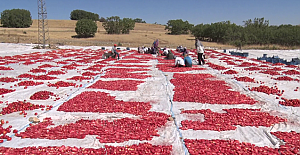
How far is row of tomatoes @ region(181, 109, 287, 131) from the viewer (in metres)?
5.72

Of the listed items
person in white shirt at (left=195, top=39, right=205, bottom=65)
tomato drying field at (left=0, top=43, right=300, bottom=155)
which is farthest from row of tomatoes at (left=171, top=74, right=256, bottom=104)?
person in white shirt at (left=195, top=39, right=205, bottom=65)

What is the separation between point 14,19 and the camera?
89062 mm

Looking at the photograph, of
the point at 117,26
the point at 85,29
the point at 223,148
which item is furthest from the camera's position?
the point at 117,26

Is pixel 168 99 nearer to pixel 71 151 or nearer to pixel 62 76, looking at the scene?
pixel 71 151

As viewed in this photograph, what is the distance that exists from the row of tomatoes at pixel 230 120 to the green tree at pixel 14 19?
3952 inches

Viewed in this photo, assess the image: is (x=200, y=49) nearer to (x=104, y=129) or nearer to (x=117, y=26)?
(x=104, y=129)

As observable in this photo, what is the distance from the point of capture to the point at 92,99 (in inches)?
318

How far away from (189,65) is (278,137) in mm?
11739

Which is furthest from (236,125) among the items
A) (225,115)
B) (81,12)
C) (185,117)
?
(81,12)

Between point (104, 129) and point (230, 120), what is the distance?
3.35 metres

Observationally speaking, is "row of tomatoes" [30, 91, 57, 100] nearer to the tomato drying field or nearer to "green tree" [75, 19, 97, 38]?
the tomato drying field

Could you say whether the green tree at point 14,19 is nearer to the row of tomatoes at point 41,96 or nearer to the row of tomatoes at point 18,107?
the row of tomatoes at point 41,96

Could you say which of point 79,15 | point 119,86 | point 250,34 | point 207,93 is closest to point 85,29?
point 250,34

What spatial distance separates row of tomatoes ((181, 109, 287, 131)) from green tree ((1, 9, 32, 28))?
100 metres
